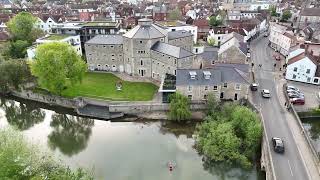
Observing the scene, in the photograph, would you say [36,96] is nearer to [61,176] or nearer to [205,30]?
[61,176]

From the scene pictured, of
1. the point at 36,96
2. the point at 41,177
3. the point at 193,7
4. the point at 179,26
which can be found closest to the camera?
the point at 41,177

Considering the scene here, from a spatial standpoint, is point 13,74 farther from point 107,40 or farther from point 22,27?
point 22,27

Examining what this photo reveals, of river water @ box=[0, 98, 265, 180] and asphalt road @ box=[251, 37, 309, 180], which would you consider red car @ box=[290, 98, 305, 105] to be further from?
river water @ box=[0, 98, 265, 180]

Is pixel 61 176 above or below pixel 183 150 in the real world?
above

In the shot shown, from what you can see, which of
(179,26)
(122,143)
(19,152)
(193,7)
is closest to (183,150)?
(122,143)

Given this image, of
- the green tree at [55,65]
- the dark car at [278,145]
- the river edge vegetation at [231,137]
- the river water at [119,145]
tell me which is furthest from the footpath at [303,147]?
the green tree at [55,65]

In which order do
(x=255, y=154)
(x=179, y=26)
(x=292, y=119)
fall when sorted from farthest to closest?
(x=179, y=26)
(x=292, y=119)
(x=255, y=154)

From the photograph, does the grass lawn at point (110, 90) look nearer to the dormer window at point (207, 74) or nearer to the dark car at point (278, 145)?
the dormer window at point (207, 74)
